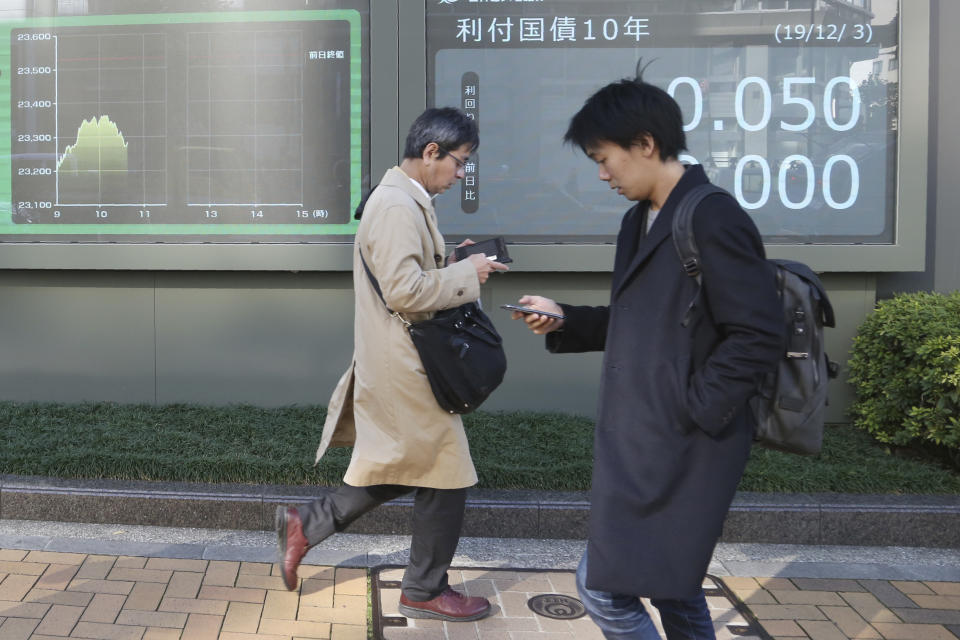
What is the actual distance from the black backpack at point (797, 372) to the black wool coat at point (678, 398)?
0.06m

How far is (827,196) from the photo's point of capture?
5.93 metres

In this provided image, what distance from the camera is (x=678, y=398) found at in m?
2.28

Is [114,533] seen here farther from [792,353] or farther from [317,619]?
[792,353]

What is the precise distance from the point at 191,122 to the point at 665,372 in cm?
455

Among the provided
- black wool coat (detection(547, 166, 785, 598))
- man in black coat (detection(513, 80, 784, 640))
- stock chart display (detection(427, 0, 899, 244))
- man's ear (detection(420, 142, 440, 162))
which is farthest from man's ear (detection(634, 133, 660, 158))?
stock chart display (detection(427, 0, 899, 244))

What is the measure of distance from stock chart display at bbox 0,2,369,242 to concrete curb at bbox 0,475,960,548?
A: 2.07 m

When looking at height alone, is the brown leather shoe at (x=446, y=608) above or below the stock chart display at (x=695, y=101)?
below

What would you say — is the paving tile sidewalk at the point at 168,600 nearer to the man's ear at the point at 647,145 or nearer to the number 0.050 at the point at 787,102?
the man's ear at the point at 647,145

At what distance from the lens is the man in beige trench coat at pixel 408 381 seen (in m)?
3.24

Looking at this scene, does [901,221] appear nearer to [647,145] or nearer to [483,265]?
[483,265]

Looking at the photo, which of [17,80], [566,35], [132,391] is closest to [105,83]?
[17,80]

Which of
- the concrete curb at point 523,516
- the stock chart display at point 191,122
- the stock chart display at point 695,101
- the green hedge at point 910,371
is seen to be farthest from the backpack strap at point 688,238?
the stock chart display at point 191,122

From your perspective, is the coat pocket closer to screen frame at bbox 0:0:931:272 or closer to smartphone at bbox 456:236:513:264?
smartphone at bbox 456:236:513:264

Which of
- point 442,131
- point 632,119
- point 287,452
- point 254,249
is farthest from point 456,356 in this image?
point 254,249
